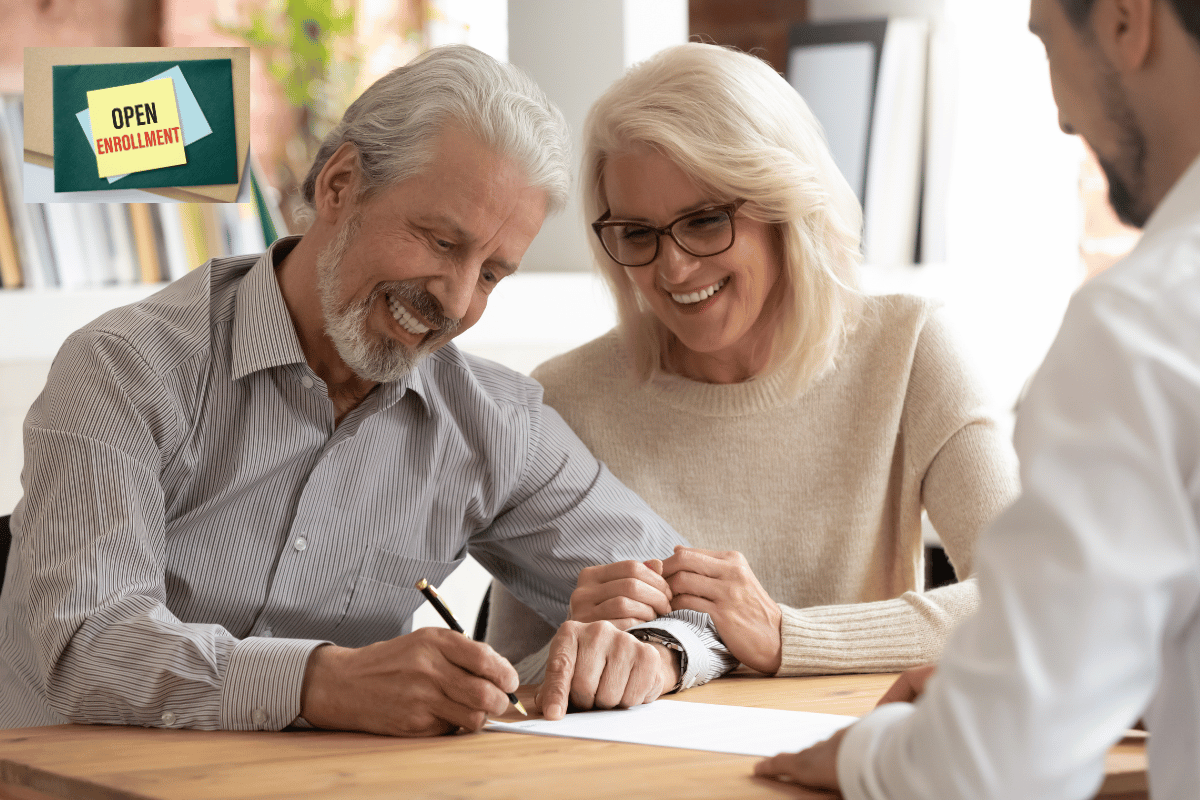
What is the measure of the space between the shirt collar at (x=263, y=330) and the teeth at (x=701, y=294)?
0.48 metres

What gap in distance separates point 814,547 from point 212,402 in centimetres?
98

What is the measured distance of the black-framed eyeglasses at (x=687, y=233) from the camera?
1852 mm

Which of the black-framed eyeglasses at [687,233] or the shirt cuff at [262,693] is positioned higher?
the black-framed eyeglasses at [687,233]

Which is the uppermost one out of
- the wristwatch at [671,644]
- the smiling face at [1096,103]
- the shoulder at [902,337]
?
the smiling face at [1096,103]

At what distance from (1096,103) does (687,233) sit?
1.04m

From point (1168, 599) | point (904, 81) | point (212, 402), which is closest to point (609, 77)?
point (904, 81)

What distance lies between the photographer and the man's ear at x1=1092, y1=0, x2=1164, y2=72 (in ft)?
2.57

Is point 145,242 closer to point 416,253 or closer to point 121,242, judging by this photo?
point 121,242

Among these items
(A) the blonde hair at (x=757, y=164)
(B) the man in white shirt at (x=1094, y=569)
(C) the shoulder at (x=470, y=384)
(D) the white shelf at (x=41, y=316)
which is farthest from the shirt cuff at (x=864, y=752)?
(D) the white shelf at (x=41, y=316)

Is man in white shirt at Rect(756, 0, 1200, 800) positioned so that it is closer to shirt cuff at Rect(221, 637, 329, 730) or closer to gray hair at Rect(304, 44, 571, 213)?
shirt cuff at Rect(221, 637, 329, 730)

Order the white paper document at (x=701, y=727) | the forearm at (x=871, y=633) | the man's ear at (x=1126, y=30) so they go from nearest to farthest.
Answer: the man's ear at (x=1126, y=30) < the white paper document at (x=701, y=727) < the forearm at (x=871, y=633)

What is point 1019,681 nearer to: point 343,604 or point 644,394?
point 343,604

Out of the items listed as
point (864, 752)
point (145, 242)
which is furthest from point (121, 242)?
point (864, 752)

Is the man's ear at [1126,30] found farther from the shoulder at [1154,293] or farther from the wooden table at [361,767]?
the wooden table at [361,767]
